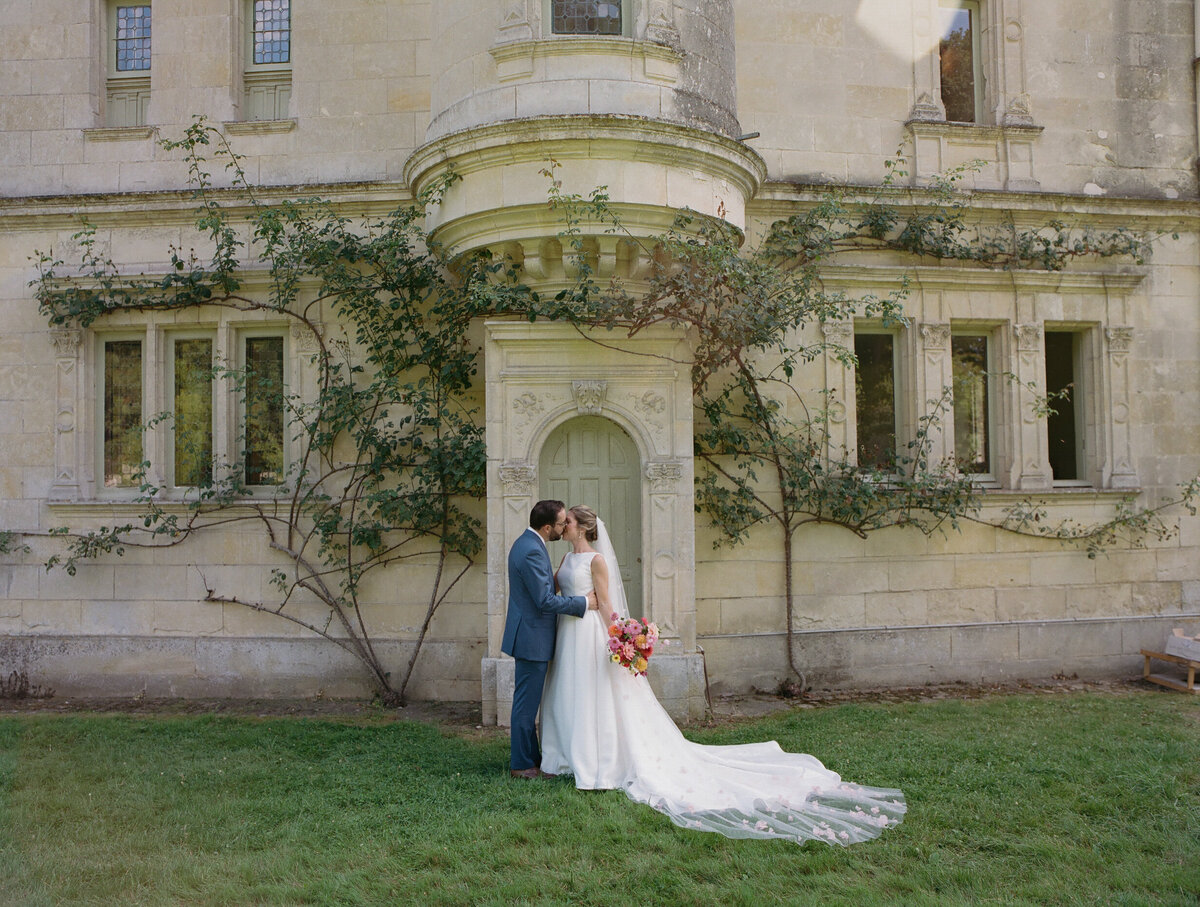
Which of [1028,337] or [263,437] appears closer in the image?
[263,437]

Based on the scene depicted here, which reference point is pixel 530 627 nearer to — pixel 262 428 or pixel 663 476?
pixel 663 476

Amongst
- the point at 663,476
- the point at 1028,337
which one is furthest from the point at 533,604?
the point at 1028,337

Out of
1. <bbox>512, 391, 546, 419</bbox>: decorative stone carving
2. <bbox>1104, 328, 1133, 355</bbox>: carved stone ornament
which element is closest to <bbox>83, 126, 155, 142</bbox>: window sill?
<bbox>512, 391, 546, 419</bbox>: decorative stone carving

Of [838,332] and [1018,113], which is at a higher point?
[1018,113]

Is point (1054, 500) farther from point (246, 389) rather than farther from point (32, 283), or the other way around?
point (32, 283)

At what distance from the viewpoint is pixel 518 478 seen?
7.52 metres

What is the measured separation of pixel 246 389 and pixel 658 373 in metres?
4.11

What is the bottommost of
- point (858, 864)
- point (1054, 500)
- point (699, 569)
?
point (858, 864)

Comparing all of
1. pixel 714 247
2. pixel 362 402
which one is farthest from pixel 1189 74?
pixel 362 402

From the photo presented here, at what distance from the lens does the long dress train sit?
525 centimetres

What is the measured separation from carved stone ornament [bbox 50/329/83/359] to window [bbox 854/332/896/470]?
7.55 metres

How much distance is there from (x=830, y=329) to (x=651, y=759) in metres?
4.82

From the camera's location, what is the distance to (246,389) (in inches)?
356

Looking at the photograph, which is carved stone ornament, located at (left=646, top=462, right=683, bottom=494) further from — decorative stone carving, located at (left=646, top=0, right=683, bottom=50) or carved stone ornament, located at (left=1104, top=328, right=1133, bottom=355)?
carved stone ornament, located at (left=1104, top=328, right=1133, bottom=355)
